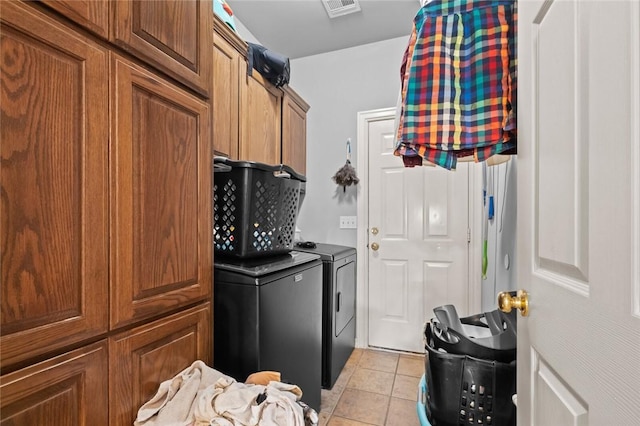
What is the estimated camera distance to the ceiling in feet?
7.66

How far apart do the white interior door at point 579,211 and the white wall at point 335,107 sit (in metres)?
2.12

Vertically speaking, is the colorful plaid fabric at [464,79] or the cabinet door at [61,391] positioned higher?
the colorful plaid fabric at [464,79]

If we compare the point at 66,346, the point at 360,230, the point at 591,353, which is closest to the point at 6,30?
the point at 66,346

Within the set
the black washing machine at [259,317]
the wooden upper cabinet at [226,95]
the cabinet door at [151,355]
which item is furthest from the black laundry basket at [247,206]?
the wooden upper cabinet at [226,95]

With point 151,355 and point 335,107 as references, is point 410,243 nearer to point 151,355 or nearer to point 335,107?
point 335,107

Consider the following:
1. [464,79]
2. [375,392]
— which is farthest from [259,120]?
[375,392]

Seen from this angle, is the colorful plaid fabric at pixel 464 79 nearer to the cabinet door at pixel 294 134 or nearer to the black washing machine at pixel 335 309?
the black washing machine at pixel 335 309

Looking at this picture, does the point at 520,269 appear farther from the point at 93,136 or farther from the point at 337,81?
the point at 337,81

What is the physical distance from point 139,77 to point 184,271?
1.96 ft

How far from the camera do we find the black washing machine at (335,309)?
2.12 meters

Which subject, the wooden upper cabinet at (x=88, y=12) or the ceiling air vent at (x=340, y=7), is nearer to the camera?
the wooden upper cabinet at (x=88, y=12)

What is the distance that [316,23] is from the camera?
2.55 metres

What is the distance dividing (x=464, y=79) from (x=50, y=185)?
111 cm

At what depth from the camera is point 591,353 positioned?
492mm
